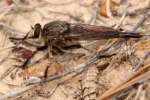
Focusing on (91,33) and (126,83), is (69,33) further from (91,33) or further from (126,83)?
(126,83)

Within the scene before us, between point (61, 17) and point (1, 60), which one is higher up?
point (61, 17)

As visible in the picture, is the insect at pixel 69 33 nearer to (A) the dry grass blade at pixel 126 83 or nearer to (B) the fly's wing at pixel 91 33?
(B) the fly's wing at pixel 91 33

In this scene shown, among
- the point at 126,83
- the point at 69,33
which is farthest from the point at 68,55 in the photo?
the point at 126,83

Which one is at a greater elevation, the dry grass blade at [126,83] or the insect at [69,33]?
the insect at [69,33]

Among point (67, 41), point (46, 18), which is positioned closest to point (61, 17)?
point (46, 18)

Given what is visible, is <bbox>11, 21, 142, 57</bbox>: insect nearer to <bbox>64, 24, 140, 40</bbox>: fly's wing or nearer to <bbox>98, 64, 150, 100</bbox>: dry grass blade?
<bbox>64, 24, 140, 40</bbox>: fly's wing

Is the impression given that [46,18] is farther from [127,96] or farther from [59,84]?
[127,96]

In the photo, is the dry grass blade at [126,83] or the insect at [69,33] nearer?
the dry grass blade at [126,83]

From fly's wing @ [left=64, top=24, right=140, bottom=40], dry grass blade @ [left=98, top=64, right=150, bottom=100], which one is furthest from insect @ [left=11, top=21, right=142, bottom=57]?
dry grass blade @ [left=98, top=64, right=150, bottom=100]

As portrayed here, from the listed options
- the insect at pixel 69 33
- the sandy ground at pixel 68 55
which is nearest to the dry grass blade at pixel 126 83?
the sandy ground at pixel 68 55
